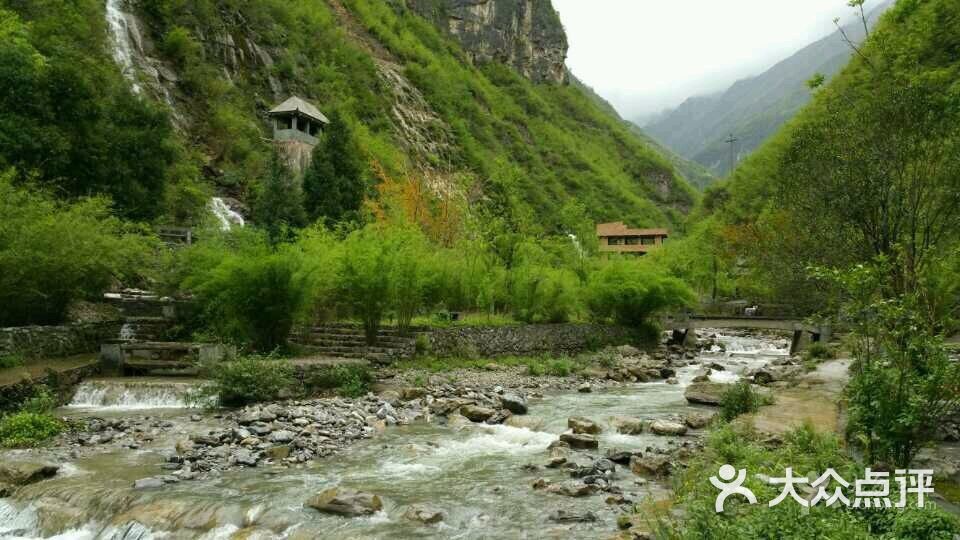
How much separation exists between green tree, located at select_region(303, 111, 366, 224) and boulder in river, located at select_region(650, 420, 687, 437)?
23.6 meters

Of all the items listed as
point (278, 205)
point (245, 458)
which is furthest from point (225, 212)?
point (245, 458)

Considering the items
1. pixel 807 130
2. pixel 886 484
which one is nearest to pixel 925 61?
pixel 807 130

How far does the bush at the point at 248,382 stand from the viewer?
1469 centimetres

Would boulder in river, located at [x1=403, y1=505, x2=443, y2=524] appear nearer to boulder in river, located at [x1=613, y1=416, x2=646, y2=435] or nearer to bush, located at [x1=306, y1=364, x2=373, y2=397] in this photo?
boulder in river, located at [x1=613, y1=416, x2=646, y2=435]

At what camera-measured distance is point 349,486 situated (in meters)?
9.39

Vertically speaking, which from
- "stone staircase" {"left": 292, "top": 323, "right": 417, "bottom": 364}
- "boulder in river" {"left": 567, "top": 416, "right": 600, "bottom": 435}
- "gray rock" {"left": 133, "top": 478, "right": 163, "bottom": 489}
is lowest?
"boulder in river" {"left": 567, "top": 416, "right": 600, "bottom": 435}

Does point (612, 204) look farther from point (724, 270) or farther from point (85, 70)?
point (85, 70)

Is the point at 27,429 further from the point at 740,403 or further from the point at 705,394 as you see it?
the point at 705,394

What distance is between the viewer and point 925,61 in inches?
1129

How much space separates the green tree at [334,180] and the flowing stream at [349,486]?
74.9 ft

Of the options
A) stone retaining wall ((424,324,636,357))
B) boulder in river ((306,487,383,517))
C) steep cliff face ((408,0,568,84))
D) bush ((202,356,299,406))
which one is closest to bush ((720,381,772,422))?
boulder in river ((306,487,383,517))

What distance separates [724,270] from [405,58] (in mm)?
50539

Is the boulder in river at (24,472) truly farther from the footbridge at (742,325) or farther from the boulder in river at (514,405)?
the footbridge at (742,325)

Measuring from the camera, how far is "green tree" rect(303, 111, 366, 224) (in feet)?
114
